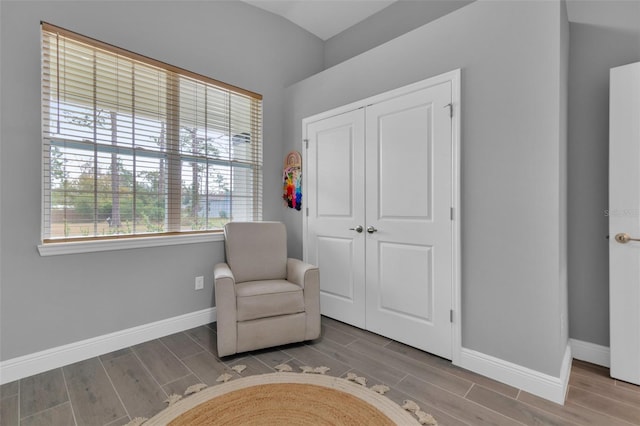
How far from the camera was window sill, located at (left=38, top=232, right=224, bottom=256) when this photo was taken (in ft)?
6.77

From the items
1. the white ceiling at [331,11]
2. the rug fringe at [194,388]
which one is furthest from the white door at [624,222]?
the rug fringe at [194,388]

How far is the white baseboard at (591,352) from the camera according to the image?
2104 millimetres

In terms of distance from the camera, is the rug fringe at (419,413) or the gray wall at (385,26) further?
the gray wall at (385,26)

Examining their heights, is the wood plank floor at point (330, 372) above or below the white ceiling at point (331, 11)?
below

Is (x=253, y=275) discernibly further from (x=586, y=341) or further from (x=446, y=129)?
(x=586, y=341)

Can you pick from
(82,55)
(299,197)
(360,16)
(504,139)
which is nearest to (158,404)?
(299,197)

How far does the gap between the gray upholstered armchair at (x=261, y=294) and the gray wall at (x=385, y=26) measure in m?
2.40

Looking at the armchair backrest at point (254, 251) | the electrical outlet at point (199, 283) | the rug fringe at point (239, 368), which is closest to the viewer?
the rug fringe at point (239, 368)

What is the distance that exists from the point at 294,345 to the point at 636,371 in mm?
2212

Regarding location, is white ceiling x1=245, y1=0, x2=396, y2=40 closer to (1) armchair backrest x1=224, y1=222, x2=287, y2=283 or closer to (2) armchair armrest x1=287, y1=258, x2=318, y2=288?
(1) armchair backrest x1=224, y1=222, x2=287, y2=283

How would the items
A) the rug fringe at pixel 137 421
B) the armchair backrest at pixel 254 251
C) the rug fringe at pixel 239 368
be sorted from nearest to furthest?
the rug fringe at pixel 137 421 < the rug fringe at pixel 239 368 < the armchair backrest at pixel 254 251

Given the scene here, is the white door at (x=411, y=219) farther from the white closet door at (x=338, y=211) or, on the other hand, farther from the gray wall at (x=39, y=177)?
the gray wall at (x=39, y=177)

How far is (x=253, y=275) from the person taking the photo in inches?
107

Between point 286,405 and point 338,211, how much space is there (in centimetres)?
166
